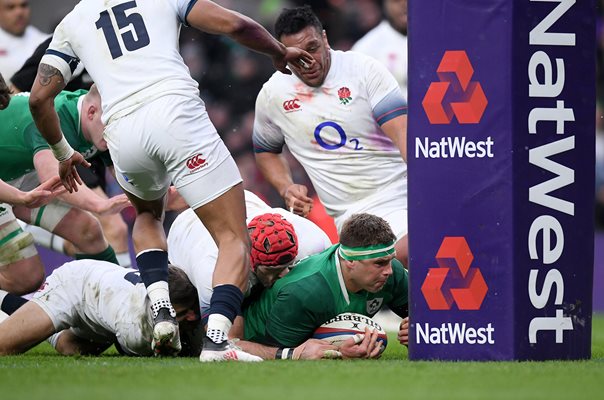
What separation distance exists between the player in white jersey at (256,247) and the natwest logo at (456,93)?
131 cm

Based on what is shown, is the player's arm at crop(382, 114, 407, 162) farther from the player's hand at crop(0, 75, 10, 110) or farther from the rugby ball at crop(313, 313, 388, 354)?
the player's hand at crop(0, 75, 10, 110)

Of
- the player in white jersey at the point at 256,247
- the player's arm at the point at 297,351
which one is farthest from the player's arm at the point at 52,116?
the player's arm at the point at 297,351

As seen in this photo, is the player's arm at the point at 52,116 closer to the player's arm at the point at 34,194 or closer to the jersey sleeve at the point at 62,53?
the jersey sleeve at the point at 62,53

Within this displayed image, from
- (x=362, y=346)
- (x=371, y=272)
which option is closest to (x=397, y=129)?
(x=371, y=272)

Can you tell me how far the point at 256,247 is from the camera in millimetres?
6590

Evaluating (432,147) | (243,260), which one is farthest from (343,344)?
(432,147)

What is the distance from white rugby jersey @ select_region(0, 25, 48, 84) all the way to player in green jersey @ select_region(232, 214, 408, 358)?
539 centimetres

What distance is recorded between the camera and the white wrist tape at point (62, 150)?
6578mm

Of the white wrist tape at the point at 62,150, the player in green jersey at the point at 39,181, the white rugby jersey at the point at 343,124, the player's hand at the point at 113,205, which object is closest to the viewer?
the white wrist tape at the point at 62,150

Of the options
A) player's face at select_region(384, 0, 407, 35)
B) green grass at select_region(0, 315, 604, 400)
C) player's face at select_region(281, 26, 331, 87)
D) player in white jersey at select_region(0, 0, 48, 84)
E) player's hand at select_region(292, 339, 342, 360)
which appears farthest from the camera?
player's face at select_region(384, 0, 407, 35)

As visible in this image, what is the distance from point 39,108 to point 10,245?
214 centimetres

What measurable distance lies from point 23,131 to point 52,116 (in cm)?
164

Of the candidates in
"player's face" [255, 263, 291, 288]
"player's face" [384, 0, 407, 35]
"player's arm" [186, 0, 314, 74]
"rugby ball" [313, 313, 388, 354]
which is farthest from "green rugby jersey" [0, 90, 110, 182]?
"player's face" [384, 0, 407, 35]

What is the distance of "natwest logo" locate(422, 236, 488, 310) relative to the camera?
5.66 m
